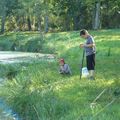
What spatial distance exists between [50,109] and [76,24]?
4986cm

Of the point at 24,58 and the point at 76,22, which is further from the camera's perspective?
the point at 76,22

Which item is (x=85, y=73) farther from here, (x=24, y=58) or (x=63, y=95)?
(x=24, y=58)

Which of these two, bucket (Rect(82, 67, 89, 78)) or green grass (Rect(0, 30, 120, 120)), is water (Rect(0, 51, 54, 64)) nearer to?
green grass (Rect(0, 30, 120, 120))

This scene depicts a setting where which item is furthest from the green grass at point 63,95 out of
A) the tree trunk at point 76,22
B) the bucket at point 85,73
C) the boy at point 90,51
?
the tree trunk at point 76,22

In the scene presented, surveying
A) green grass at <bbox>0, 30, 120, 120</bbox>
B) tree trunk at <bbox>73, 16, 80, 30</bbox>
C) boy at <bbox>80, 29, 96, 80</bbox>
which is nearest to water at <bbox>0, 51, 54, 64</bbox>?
green grass at <bbox>0, 30, 120, 120</bbox>

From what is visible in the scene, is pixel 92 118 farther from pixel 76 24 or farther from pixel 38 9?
pixel 76 24

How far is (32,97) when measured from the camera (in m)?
13.8

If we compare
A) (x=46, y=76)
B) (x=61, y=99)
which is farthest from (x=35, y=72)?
(x=61, y=99)

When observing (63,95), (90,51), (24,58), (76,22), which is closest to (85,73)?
(90,51)

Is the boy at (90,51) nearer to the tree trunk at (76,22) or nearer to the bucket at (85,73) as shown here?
the bucket at (85,73)

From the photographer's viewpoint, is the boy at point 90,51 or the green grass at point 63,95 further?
the boy at point 90,51

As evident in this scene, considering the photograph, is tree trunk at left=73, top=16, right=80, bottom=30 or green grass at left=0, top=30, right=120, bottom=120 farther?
tree trunk at left=73, top=16, right=80, bottom=30

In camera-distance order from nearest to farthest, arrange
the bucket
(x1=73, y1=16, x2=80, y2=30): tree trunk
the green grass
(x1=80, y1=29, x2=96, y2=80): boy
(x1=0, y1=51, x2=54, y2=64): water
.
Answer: the green grass < (x1=80, y1=29, x2=96, y2=80): boy < the bucket < (x1=0, y1=51, x2=54, y2=64): water < (x1=73, y1=16, x2=80, y2=30): tree trunk

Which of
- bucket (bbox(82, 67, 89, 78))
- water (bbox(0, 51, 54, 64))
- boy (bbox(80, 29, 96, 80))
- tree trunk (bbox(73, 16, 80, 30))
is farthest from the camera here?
tree trunk (bbox(73, 16, 80, 30))
